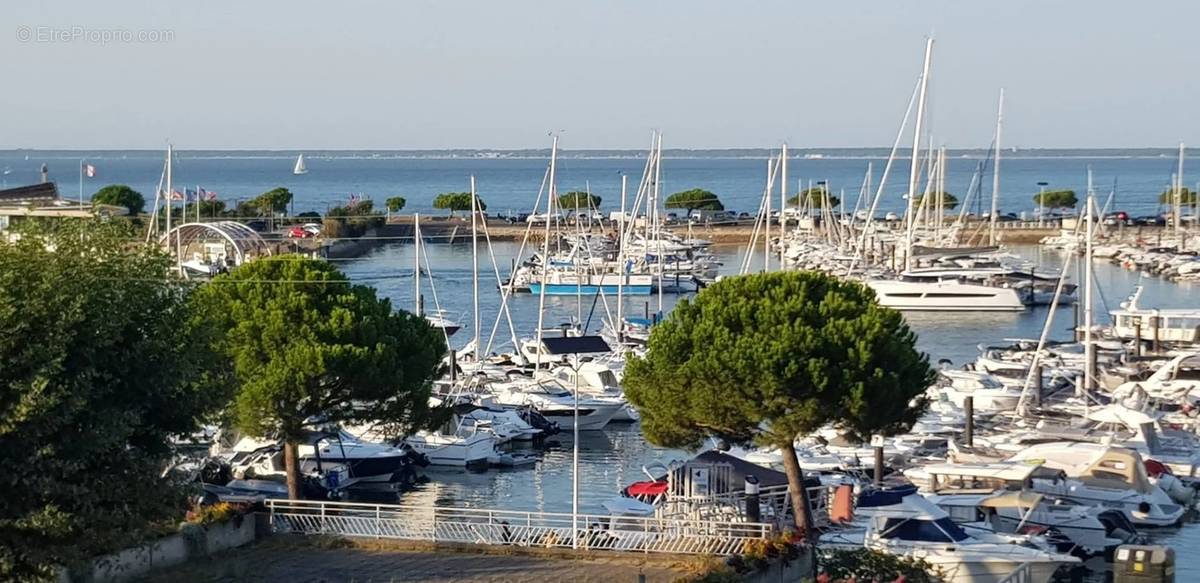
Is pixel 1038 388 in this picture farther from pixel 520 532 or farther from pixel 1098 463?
pixel 520 532

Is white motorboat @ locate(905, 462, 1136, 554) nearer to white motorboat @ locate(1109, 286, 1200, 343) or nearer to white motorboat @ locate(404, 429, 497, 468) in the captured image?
white motorboat @ locate(404, 429, 497, 468)

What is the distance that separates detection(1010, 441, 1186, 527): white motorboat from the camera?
31406mm

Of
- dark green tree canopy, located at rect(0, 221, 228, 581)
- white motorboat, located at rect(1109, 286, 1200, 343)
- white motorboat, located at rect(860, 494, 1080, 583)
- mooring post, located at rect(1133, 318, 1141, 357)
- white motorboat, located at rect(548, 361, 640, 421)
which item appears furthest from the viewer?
white motorboat, located at rect(1109, 286, 1200, 343)

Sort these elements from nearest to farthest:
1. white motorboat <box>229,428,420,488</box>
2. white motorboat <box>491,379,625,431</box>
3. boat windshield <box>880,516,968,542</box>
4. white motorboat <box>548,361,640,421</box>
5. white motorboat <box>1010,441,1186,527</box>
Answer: boat windshield <box>880,516,968,542</box> < white motorboat <box>1010,441,1186,527</box> < white motorboat <box>229,428,420,488</box> < white motorboat <box>491,379,625,431</box> < white motorboat <box>548,361,640,421</box>

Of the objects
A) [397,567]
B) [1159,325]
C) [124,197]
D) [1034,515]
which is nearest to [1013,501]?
[1034,515]

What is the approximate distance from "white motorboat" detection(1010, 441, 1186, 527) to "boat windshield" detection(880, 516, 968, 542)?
652 centimetres

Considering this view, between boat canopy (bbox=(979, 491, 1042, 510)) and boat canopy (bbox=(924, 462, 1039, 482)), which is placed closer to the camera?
boat canopy (bbox=(979, 491, 1042, 510))

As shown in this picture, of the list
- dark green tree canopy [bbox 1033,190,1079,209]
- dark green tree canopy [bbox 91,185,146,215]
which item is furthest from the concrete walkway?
dark green tree canopy [bbox 1033,190,1079,209]

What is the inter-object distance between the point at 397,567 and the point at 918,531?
27.3ft

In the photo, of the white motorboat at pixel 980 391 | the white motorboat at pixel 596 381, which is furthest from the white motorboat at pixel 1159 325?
the white motorboat at pixel 596 381

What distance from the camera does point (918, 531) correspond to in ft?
82.4

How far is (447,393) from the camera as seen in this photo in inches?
1768

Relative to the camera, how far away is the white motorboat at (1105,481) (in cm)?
3141

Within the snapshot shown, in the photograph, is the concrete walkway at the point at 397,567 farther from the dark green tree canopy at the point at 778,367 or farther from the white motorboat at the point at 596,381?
the white motorboat at the point at 596,381
